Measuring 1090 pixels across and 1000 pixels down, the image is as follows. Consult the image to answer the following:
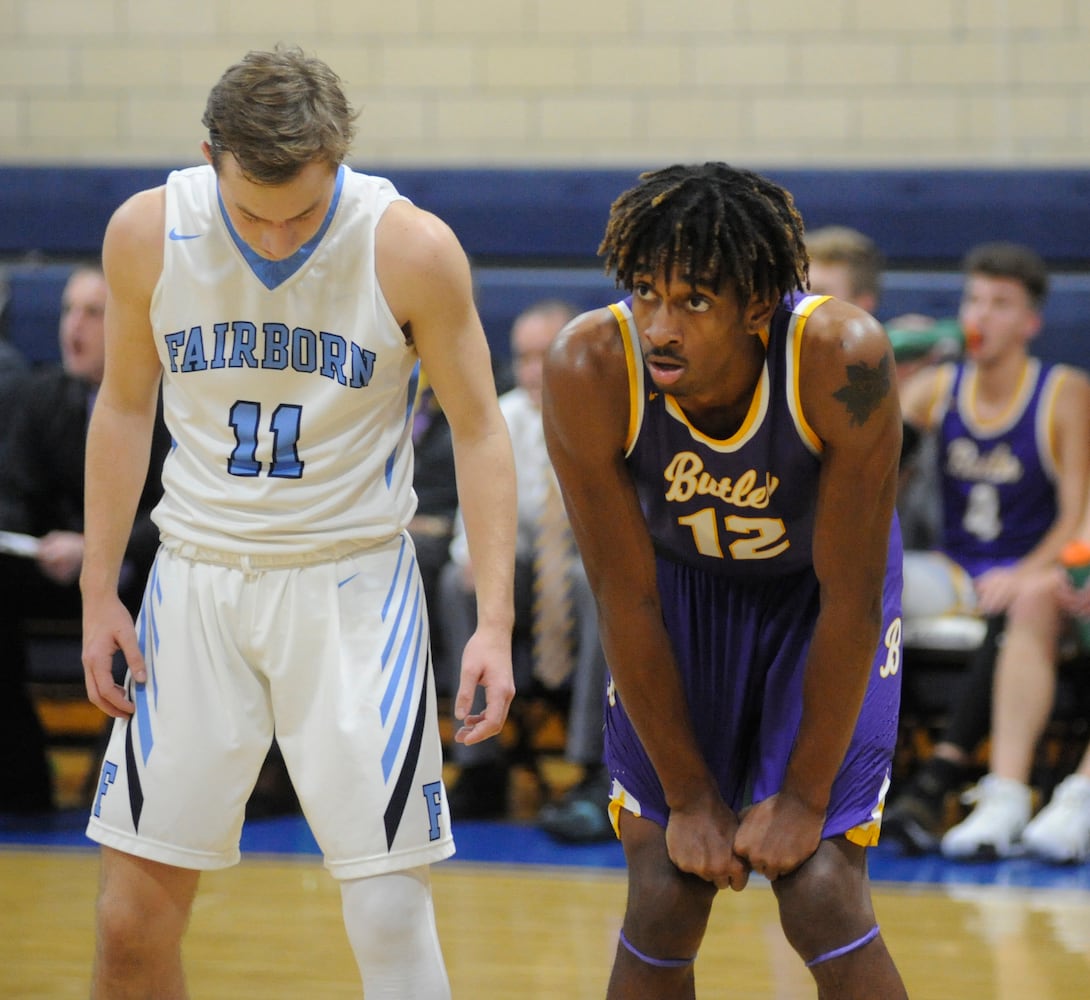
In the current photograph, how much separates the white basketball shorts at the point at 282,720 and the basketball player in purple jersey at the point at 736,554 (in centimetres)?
31

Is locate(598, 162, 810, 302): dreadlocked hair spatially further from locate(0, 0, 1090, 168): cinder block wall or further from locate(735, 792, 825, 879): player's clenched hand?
locate(0, 0, 1090, 168): cinder block wall

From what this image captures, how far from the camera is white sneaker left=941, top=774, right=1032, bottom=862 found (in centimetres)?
431

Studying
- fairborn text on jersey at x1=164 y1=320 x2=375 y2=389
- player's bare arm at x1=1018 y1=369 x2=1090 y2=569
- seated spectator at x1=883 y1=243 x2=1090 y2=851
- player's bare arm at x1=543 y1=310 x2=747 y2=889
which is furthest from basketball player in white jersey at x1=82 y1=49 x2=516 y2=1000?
player's bare arm at x1=1018 y1=369 x2=1090 y2=569

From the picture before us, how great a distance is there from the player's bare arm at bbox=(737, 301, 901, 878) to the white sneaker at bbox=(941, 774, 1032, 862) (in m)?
2.31

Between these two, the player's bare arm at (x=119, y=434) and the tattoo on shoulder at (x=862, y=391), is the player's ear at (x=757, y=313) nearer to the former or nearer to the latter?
the tattoo on shoulder at (x=862, y=391)

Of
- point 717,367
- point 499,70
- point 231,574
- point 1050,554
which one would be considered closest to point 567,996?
point 231,574

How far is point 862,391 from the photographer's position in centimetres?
203

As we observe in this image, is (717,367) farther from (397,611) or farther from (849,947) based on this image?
(849,947)

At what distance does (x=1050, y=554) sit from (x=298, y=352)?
3031 mm

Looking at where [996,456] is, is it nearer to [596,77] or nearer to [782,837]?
[596,77]

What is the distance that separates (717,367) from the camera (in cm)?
204

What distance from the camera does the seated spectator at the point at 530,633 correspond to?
4.59 meters

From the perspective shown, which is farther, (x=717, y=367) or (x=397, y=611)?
(x=397, y=611)

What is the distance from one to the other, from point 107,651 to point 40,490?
2.73 m
